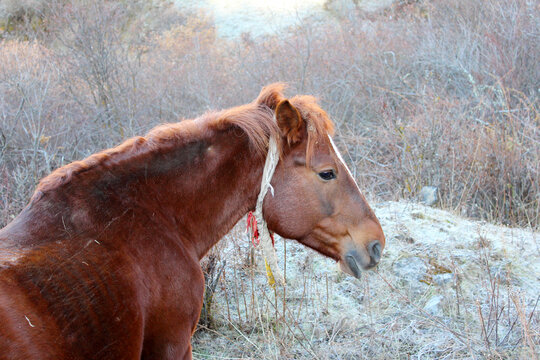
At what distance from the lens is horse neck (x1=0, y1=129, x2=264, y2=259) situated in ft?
7.11

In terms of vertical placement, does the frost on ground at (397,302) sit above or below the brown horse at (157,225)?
below

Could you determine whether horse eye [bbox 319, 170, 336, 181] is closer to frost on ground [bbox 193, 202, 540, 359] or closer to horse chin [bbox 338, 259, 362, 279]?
horse chin [bbox 338, 259, 362, 279]

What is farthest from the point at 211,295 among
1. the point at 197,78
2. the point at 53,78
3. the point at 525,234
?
the point at 197,78

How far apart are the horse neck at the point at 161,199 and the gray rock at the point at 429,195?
419 centimetres

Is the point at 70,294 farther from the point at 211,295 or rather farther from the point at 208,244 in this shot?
the point at 211,295

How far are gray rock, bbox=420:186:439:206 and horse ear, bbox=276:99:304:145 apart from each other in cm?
412

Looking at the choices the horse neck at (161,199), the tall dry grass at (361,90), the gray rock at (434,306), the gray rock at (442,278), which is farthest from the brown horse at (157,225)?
the tall dry grass at (361,90)

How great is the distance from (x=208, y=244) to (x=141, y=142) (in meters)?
0.68

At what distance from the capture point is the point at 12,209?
541 cm

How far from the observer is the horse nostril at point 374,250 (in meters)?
2.62

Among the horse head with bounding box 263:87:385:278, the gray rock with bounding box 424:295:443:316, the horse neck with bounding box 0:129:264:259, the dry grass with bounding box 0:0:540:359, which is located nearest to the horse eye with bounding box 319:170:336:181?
the horse head with bounding box 263:87:385:278

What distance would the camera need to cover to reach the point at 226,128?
260 centimetres

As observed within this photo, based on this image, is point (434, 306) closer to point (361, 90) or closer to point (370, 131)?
point (370, 131)

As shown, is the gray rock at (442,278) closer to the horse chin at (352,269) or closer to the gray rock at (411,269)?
the gray rock at (411,269)
